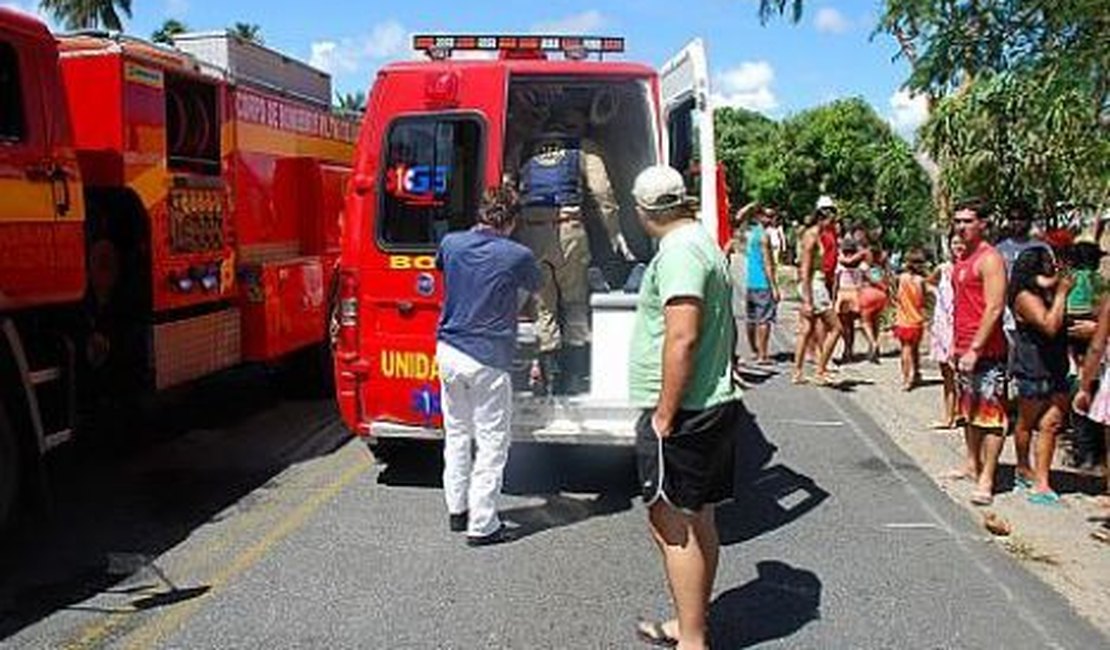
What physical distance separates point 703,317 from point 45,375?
331 centimetres

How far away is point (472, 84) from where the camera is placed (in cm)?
679

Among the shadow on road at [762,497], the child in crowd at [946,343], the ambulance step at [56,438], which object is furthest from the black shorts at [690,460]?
the child in crowd at [946,343]

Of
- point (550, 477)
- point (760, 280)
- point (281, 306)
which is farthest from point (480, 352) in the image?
point (760, 280)

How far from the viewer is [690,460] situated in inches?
173

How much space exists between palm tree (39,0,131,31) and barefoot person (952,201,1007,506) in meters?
27.7

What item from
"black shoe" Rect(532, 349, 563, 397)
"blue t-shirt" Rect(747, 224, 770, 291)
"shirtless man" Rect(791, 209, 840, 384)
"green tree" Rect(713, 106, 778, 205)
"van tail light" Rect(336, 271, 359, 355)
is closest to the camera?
"van tail light" Rect(336, 271, 359, 355)

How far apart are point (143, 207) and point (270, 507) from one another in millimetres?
1933

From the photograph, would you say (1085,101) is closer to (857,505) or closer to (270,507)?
(857,505)

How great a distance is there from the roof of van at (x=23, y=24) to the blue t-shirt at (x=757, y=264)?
792 centimetres

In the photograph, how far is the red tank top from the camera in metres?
7.00

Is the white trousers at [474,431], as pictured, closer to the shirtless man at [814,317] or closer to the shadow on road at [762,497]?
the shadow on road at [762,497]

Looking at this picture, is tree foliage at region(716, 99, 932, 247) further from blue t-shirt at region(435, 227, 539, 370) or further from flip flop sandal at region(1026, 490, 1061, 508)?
blue t-shirt at region(435, 227, 539, 370)

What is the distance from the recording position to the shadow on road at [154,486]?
17.7 ft

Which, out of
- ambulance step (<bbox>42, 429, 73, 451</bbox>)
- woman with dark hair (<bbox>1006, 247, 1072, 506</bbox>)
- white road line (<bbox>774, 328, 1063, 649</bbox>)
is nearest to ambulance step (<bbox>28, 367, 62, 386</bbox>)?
ambulance step (<bbox>42, 429, 73, 451</bbox>)
